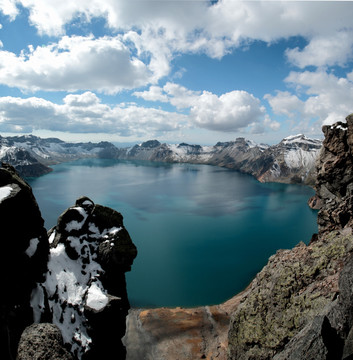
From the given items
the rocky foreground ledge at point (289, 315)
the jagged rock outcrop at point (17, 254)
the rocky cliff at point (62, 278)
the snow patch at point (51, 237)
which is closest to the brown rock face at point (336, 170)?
the rocky foreground ledge at point (289, 315)

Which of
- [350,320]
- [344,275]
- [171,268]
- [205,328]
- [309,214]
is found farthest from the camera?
[309,214]

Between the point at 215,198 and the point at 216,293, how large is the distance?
9919 cm

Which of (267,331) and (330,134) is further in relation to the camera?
(330,134)

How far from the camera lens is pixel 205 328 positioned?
38.5 m

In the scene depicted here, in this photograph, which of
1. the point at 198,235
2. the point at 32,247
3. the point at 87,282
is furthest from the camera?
the point at 198,235

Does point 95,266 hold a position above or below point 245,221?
above

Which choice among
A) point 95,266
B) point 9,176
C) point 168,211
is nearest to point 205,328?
point 95,266

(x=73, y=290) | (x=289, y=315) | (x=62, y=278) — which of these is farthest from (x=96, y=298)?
(x=289, y=315)

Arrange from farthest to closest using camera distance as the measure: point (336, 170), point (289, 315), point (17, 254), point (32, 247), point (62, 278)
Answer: point (336, 170)
point (62, 278)
point (32, 247)
point (289, 315)
point (17, 254)

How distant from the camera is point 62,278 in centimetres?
2861

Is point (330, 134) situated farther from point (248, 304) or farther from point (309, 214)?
point (309, 214)

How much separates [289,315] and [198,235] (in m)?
60.1

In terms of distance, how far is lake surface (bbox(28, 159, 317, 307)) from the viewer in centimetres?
5338

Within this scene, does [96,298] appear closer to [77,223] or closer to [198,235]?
[77,223]
